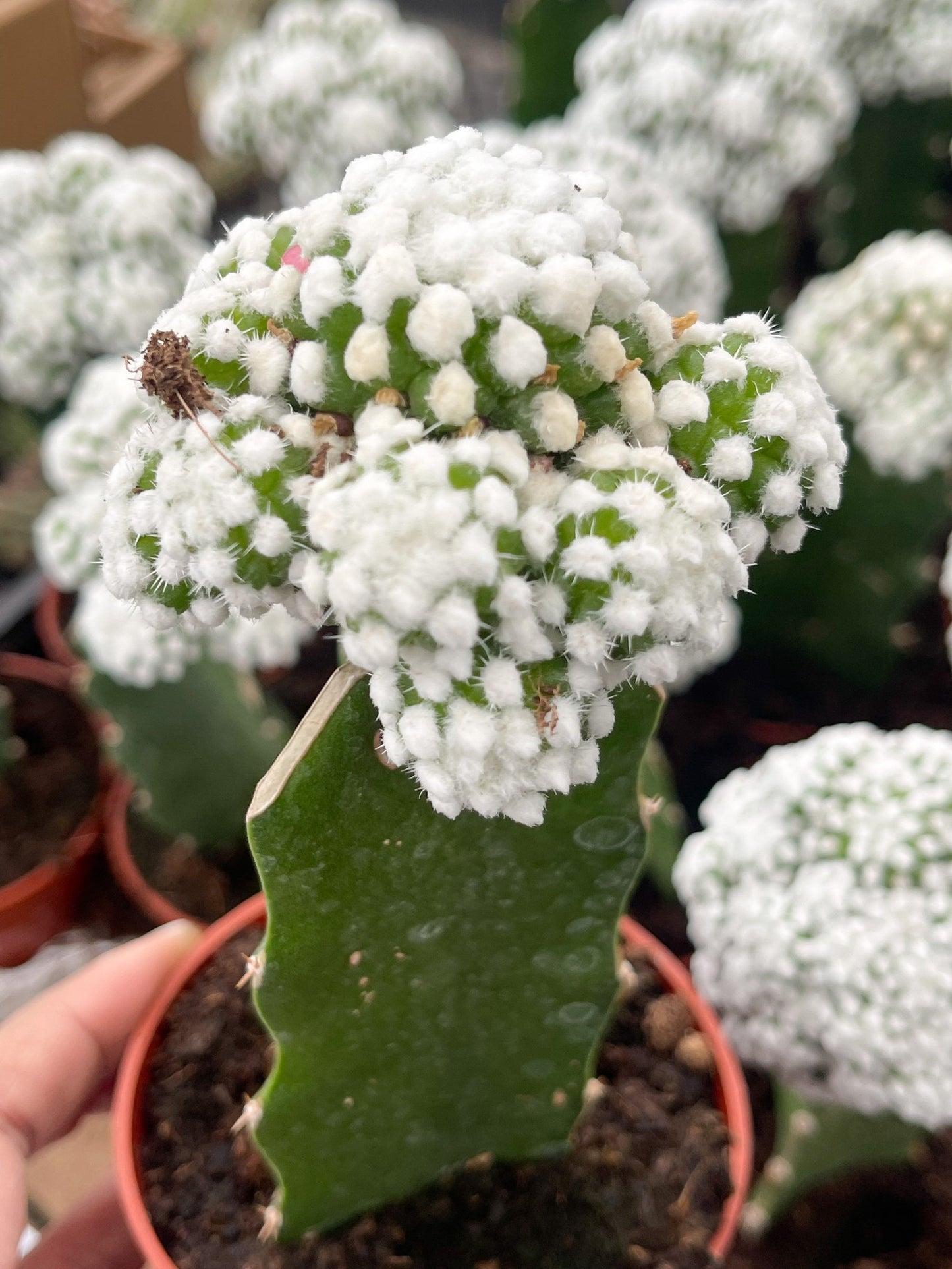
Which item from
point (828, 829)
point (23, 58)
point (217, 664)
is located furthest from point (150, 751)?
point (23, 58)

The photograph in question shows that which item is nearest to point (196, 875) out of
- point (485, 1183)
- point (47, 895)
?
point (47, 895)

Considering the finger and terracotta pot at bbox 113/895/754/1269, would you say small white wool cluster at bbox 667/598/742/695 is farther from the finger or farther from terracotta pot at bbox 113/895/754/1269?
the finger

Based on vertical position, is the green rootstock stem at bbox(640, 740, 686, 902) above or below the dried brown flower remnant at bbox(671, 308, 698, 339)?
below

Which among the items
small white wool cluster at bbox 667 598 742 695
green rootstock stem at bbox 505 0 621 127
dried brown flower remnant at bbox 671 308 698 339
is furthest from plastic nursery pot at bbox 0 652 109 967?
green rootstock stem at bbox 505 0 621 127

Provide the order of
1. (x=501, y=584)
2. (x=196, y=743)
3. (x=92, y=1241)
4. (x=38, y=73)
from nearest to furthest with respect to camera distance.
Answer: (x=501, y=584) → (x=92, y=1241) → (x=196, y=743) → (x=38, y=73)

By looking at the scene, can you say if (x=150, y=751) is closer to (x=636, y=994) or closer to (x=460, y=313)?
(x=636, y=994)

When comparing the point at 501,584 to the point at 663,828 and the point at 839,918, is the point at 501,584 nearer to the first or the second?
the point at 839,918
